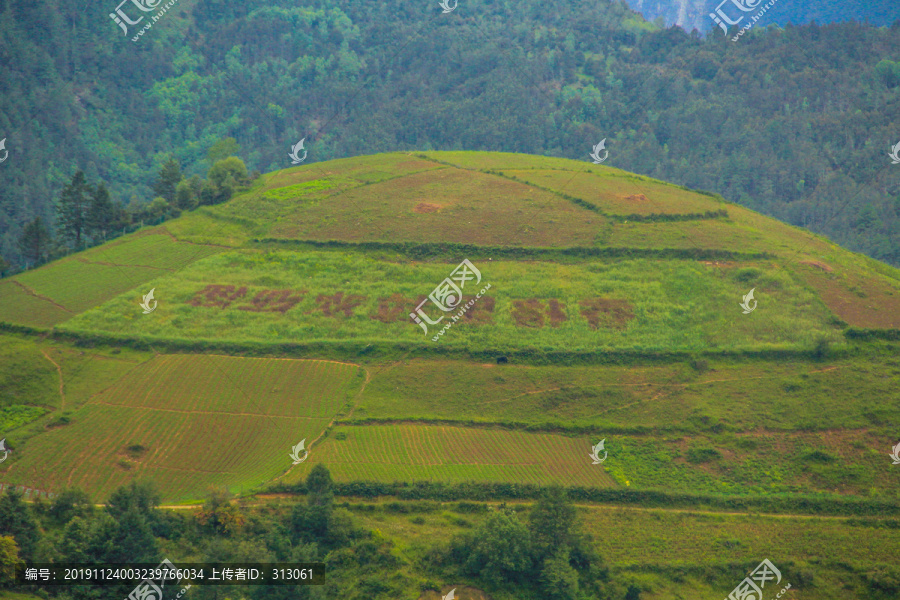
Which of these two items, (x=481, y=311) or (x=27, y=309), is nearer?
(x=27, y=309)

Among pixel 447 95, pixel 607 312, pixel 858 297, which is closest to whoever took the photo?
pixel 607 312

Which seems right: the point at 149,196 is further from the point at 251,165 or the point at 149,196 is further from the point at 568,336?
the point at 568,336

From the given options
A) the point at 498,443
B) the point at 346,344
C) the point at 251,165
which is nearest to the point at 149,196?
the point at 251,165

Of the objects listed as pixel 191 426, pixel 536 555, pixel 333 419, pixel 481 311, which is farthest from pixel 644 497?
pixel 191 426

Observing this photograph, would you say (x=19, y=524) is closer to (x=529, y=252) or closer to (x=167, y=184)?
(x=529, y=252)

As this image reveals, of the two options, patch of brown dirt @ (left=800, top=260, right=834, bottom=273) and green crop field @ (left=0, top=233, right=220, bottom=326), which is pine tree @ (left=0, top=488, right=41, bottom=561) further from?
patch of brown dirt @ (left=800, top=260, right=834, bottom=273)

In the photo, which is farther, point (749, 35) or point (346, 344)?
point (749, 35)
